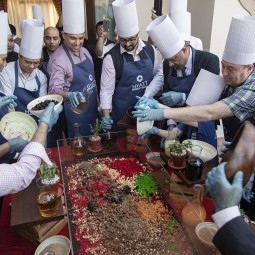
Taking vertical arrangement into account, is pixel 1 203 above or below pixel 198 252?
below

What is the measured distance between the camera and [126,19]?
1.90 metres

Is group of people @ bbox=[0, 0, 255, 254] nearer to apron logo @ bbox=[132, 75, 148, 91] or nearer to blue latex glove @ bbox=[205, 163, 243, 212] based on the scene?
apron logo @ bbox=[132, 75, 148, 91]

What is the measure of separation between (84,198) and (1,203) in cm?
41

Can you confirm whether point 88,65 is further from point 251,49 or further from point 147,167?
point 251,49

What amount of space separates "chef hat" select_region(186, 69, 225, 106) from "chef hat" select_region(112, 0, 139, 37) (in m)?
0.72

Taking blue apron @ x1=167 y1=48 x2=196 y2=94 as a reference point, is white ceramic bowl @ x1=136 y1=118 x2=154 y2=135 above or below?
below

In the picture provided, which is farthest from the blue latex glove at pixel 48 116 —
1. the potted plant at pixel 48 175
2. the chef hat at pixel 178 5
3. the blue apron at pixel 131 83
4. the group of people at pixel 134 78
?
the chef hat at pixel 178 5

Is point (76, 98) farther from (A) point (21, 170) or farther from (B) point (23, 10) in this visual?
(B) point (23, 10)

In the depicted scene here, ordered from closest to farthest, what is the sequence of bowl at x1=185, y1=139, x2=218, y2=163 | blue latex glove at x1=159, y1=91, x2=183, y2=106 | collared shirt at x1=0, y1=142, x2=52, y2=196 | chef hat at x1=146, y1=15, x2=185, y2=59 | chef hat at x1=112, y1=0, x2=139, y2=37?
collared shirt at x1=0, y1=142, x2=52, y2=196
bowl at x1=185, y1=139, x2=218, y2=163
chef hat at x1=146, y1=15, x2=185, y2=59
blue latex glove at x1=159, y1=91, x2=183, y2=106
chef hat at x1=112, y1=0, x2=139, y2=37

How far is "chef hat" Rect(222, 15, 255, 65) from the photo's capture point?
1305 millimetres

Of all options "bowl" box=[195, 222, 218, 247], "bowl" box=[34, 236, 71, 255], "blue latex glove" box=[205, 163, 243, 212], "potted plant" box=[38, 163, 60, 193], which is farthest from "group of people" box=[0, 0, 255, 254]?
"blue latex glove" box=[205, 163, 243, 212]

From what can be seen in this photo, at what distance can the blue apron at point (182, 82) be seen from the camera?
172 cm

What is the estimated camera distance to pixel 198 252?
0.89 metres

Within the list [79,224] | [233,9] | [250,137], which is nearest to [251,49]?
[250,137]
